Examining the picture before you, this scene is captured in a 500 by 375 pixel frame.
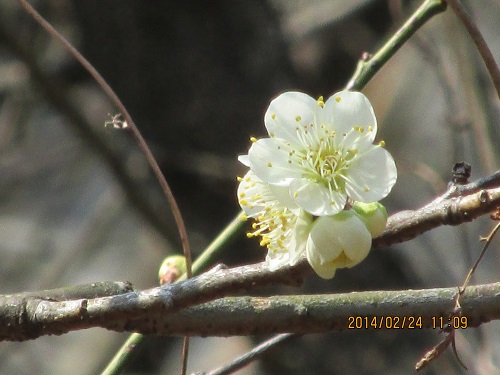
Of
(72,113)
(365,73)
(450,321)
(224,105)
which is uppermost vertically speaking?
(224,105)

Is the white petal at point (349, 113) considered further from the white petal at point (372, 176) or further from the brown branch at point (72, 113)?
the brown branch at point (72, 113)

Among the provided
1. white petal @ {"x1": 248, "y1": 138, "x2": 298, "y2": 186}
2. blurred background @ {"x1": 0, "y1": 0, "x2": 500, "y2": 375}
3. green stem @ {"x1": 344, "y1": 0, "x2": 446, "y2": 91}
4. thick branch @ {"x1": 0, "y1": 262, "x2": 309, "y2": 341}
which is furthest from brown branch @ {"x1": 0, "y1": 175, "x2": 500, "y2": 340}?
blurred background @ {"x1": 0, "y1": 0, "x2": 500, "y2": 375}

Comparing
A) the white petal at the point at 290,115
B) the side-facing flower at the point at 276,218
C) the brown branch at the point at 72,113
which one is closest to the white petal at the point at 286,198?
the side-facing flower at the point at 276,218

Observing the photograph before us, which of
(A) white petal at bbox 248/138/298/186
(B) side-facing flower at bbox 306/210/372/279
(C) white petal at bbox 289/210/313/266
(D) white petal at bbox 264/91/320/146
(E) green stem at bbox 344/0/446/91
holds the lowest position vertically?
(B) side-facing flower at bbox 306/210/372/279

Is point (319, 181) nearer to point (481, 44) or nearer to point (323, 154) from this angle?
point (323, 154)

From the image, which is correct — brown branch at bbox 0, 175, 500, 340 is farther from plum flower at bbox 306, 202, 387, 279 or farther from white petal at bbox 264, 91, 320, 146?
white petal at bbox 264, 91, 320, 146

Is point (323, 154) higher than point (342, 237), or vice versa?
point (323, 154)

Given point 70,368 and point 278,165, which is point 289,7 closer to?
point 70,368
